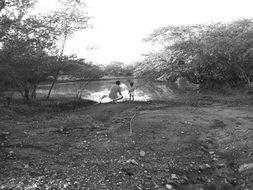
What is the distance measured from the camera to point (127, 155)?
4980 mm

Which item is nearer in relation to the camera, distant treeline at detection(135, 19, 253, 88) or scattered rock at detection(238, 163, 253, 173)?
scattered rock at detection(238, 163, 253, 173)

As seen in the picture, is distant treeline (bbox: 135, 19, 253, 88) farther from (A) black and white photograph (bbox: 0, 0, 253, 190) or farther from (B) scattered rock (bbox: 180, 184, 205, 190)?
(B) scattered rock (bbox: 180, 184, 205, 190)

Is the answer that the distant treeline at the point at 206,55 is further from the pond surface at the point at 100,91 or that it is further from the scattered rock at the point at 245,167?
the scattered rock at the point at 245,167

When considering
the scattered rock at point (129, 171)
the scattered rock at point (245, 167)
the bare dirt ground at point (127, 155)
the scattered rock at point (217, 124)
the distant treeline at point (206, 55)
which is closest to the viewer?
the bare dirt ground at point (127, 155)

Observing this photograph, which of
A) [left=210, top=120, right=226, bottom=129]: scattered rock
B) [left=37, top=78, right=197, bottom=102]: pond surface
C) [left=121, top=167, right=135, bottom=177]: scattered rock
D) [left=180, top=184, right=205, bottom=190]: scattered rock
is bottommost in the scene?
[left=180, top=184, right=205, bottom=190]: scattered rock

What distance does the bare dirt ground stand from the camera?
12.9 feet

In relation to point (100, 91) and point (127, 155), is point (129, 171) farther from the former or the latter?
point (100, 91)

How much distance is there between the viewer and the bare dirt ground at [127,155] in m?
3.93

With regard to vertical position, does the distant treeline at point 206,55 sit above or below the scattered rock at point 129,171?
above

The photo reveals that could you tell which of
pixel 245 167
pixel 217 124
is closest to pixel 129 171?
pixel 245 167

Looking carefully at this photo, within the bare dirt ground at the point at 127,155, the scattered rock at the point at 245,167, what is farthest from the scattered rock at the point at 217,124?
the scattered rock at the point at 245,167

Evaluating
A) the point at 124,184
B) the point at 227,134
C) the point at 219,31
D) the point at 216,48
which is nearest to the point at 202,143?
the point at 227,134

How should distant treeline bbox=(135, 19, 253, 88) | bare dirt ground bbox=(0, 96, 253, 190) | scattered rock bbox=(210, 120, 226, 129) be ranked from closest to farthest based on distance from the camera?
bare dirt ground bbox=(0, 96, 253, 190) < scattered rock bbox=(210, 120, 226, 129) < distant treeline bbox=(135, 19, 253, 88)

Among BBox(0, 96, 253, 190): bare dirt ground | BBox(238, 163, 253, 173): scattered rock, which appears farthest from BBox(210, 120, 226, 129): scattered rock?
BBox(238, 163, 253, 173): scattered rock
